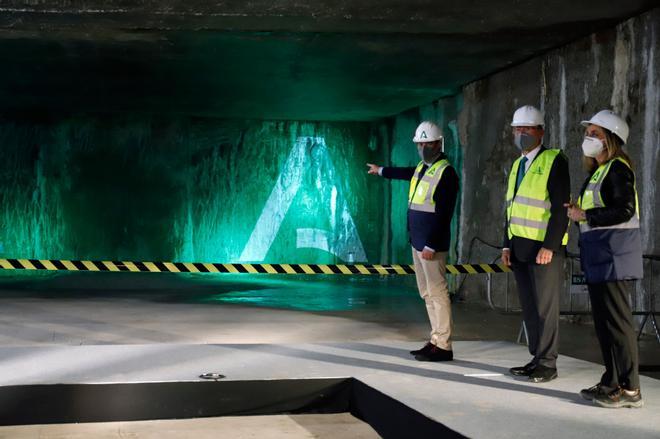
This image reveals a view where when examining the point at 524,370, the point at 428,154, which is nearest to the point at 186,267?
the point at 428,154

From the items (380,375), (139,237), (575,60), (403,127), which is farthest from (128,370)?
(139,237)

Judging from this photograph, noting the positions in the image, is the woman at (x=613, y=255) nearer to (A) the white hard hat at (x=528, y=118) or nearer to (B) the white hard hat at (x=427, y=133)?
(A) the white hard hat at (x=528, y=118)

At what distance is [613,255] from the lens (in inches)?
202

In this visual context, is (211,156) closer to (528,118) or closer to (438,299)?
(438,299)

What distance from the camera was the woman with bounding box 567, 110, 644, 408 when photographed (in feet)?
16.8

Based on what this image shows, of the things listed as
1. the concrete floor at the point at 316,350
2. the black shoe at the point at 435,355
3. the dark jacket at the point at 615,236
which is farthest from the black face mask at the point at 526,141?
the black shoe at the point at 435,355

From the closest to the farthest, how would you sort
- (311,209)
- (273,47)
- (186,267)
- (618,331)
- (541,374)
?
(618,331)
(541,374)
(186,267)
(273,47)
(311,209)

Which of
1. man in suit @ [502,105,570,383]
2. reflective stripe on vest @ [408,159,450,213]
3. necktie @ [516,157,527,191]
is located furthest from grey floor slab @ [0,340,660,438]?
necktie @ [516,157,527,191]

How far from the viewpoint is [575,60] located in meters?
10.3

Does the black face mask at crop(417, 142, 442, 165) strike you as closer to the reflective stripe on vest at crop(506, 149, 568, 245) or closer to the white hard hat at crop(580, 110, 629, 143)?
the reflective stripe on vest at crop(506, 149, 568, 245)

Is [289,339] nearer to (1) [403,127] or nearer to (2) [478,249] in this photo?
(2) [478,249]

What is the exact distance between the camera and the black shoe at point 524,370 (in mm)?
6129

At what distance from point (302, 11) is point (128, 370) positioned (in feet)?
13.3

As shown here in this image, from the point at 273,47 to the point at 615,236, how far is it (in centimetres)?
629
